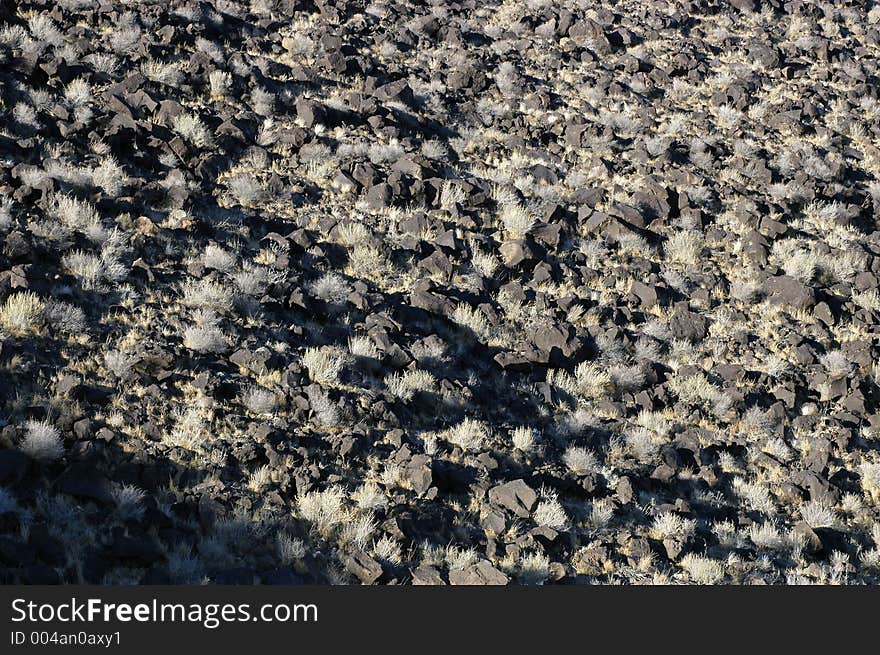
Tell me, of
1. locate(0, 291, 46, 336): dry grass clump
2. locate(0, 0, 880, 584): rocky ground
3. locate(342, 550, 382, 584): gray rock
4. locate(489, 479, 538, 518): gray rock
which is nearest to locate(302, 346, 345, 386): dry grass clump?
locate(0, 0, 880, 584): rocky ground

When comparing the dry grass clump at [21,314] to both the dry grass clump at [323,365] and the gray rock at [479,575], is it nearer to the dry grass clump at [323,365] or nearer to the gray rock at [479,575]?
the dry grass clump at [323,365]

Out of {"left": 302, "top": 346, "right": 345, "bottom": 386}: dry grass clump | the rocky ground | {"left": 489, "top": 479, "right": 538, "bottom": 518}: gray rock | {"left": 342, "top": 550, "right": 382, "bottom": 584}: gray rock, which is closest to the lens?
{"left": 342, "top": 550, "right": 382, "bottom": 584}: gray rock

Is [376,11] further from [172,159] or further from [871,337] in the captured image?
[871,337]

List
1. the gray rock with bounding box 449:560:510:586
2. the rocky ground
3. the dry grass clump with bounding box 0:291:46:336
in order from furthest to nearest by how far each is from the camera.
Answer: the dry grass clump with bounding box 0:291:46:336
the rocky ground
the gray rock with bounding box 449:560:510:586

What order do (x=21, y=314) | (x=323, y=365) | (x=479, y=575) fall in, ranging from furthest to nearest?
(x=323, y=365) → (x=21, y=314) → (x=479, y=575)

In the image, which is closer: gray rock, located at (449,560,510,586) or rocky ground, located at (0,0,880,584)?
gray rock, located at (449,560,510,586)

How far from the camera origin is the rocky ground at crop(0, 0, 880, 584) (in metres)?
8.49

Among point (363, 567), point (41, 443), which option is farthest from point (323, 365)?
point (41, 443)

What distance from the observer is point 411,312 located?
12.3m

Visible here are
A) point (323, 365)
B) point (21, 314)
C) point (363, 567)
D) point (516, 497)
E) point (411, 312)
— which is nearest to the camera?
Answer: point (363, 567)

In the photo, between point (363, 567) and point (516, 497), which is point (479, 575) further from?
point (516, 497)

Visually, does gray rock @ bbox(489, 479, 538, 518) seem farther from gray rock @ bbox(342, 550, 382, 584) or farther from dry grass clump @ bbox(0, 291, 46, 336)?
dry grass clump @ bbox(0, 291, 46, 336)

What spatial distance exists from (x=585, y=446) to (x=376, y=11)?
51.5 feet

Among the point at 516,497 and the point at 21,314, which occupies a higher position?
the point at 21,314
